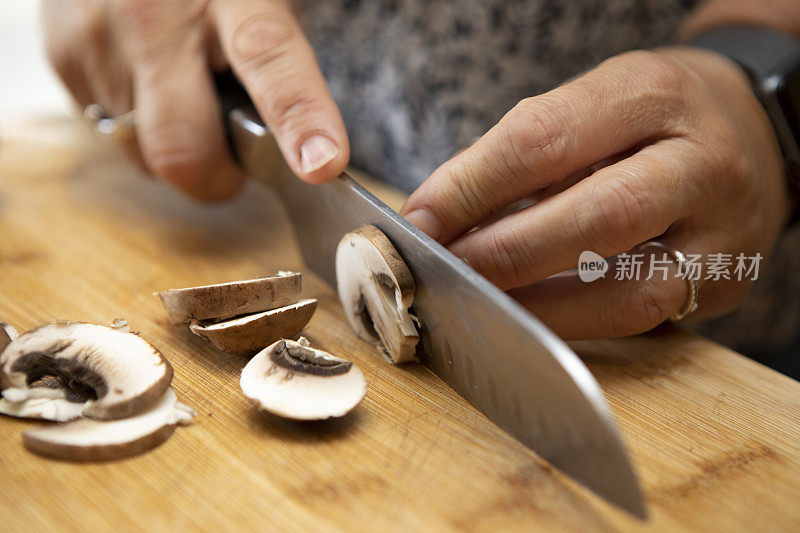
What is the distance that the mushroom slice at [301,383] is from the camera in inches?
38.8

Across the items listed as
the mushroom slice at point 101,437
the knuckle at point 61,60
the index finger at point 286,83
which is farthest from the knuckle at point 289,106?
the knuckle at point 61,60

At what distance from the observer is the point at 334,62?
2.33 metres

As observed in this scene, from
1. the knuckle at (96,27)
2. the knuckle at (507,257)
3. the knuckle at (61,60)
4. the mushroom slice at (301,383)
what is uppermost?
the knuckle at (96,27)

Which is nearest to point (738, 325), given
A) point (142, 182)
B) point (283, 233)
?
point (283, 233)

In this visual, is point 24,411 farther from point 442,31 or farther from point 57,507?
point 442,31

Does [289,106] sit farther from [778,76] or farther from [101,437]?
[778,76]

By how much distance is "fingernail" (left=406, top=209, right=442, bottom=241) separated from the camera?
118cm

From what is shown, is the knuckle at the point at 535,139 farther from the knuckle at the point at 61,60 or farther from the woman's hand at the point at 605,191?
the knuckle at the point at 61,60

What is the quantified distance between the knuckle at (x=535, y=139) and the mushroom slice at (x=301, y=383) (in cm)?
46

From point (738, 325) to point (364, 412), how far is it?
5.31ft

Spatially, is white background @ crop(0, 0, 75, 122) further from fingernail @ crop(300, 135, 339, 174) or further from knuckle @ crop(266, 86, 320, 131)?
fingernail @ crop(300, 135, 339, 174)

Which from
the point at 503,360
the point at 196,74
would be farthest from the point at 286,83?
the point at 503,360

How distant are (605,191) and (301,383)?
598mm

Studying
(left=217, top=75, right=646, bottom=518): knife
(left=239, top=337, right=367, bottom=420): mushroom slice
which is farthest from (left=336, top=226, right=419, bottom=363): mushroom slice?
(left=239, top=337, right=367, bottom=420): mushroom slice
